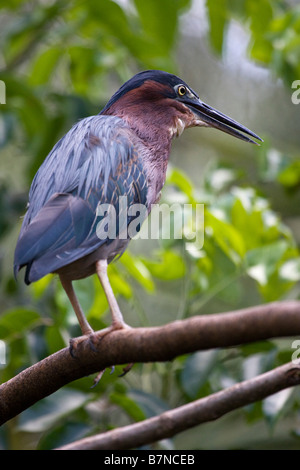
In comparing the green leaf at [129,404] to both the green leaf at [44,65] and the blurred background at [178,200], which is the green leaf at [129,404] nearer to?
the blurred background at [178,200]

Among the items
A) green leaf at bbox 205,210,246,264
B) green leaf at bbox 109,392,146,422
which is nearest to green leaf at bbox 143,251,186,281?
green leaf at bbox 205,210,246,264

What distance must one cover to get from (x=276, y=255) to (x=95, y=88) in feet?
5.17

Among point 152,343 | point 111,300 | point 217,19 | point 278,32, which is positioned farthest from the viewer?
point 278,32

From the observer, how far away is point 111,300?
112 centimetres

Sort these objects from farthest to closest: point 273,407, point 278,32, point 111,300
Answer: point 278,32, point 273,407, point 111,300

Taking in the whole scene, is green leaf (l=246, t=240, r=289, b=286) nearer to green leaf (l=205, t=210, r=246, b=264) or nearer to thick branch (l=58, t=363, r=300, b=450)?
green leaf (l=205, t=210, r=246, b=264)

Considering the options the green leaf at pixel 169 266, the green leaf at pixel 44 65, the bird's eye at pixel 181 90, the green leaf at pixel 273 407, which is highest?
the green leaf at pixel 44 65

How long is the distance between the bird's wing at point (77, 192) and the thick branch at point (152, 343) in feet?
0.53

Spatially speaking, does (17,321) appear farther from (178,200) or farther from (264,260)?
(264,260)

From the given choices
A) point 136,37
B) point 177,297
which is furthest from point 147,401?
point 177,297

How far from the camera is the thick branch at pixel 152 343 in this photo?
72 cm

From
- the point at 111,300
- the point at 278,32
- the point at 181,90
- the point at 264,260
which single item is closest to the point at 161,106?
the point at 181,90

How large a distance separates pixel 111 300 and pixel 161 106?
1.49ft

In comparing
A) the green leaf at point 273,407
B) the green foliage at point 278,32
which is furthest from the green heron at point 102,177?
the green foliage at point 278,32
